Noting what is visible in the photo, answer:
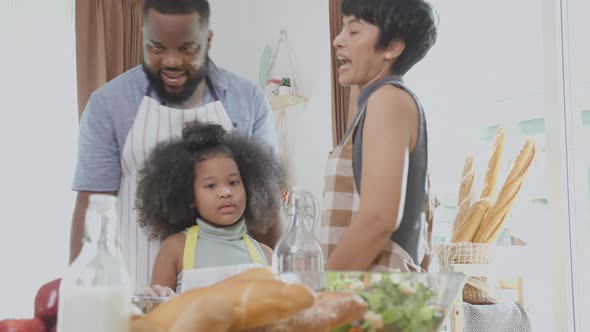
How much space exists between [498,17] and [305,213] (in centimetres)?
226

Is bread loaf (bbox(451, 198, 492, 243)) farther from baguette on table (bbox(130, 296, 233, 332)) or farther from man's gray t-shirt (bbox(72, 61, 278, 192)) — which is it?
baguette on table (bbox(130, 296, 233, 332))

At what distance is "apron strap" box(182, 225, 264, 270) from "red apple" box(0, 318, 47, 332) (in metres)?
0.92

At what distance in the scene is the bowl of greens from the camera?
0.54 metres

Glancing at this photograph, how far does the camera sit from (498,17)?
9.31 ft

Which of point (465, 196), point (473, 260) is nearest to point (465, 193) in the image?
point (465, 196)

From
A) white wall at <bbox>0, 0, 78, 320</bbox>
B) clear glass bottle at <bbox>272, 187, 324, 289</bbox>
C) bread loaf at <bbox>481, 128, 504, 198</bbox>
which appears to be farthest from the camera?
white wall at <bbox>0, 0, 78, 320</bbox>

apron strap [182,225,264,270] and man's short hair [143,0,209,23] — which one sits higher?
man's short hair [143,0,209,23]

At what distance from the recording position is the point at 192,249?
159 cm

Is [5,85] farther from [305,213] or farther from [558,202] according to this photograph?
[305,213]

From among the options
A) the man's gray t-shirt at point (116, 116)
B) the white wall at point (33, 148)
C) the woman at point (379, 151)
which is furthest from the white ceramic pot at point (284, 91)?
the woman at point (379, 151)

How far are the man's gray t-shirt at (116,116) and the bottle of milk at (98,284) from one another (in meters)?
1.10

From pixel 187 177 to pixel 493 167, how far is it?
1.17 m

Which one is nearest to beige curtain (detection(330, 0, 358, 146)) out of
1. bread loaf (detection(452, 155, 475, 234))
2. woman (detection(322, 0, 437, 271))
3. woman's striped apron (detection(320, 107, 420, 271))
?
bread loaf (detection(452, 155, 475, 234))

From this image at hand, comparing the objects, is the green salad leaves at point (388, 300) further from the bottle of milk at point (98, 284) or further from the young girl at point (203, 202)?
the young girl at point (203, 202)
